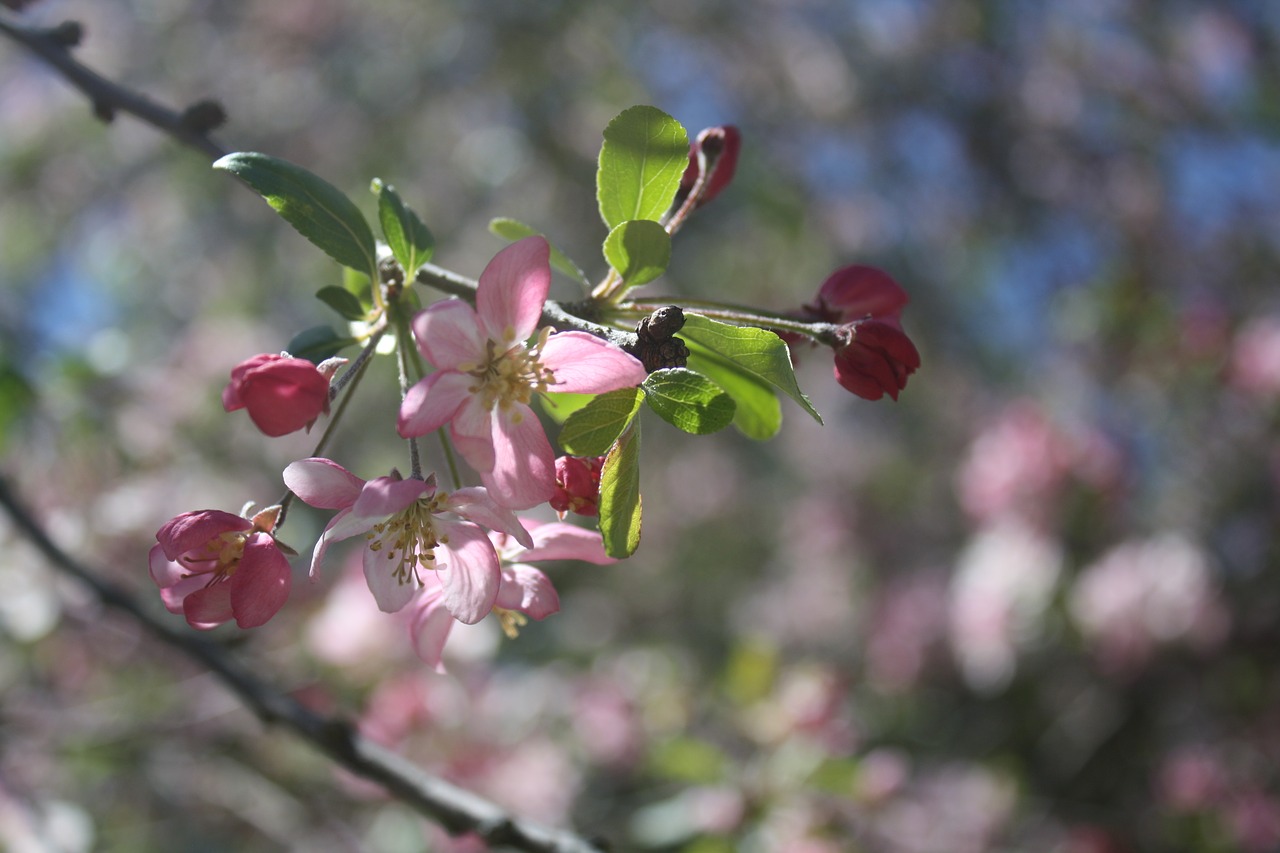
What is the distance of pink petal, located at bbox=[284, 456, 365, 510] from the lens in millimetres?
780

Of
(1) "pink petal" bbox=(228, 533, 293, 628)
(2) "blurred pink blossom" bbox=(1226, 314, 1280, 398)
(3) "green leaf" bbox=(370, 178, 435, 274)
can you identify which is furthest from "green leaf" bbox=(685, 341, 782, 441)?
(2) "blurred pink blossom" bbox=(1226, 314, 1280, 398)

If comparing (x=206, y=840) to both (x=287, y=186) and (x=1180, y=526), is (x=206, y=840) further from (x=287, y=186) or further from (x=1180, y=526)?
(x=1180, y=526)

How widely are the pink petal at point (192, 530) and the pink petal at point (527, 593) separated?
0.24 meters

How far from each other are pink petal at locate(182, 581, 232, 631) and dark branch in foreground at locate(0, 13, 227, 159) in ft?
1.33

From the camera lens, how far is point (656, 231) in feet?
2.67

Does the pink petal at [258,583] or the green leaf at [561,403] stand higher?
the green leaf at [561,403]

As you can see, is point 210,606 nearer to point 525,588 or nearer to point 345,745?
point 525,588

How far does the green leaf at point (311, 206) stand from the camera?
0.80 meters

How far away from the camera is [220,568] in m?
0.82

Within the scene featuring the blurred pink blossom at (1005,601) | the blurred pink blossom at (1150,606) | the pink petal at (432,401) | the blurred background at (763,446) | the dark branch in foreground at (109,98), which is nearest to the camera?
the pink petal at (432,401)

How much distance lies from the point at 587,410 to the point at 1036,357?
454cm

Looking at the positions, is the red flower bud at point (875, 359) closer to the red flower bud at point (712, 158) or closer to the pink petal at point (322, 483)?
the red flower bud at point (712, 158)

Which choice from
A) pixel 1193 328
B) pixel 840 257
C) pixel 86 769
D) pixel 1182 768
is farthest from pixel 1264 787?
pixel 86 769

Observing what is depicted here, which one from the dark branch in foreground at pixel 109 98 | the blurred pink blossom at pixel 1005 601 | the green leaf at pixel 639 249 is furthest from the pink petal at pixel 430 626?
the blurred pink blossom at pixel 1005 601
